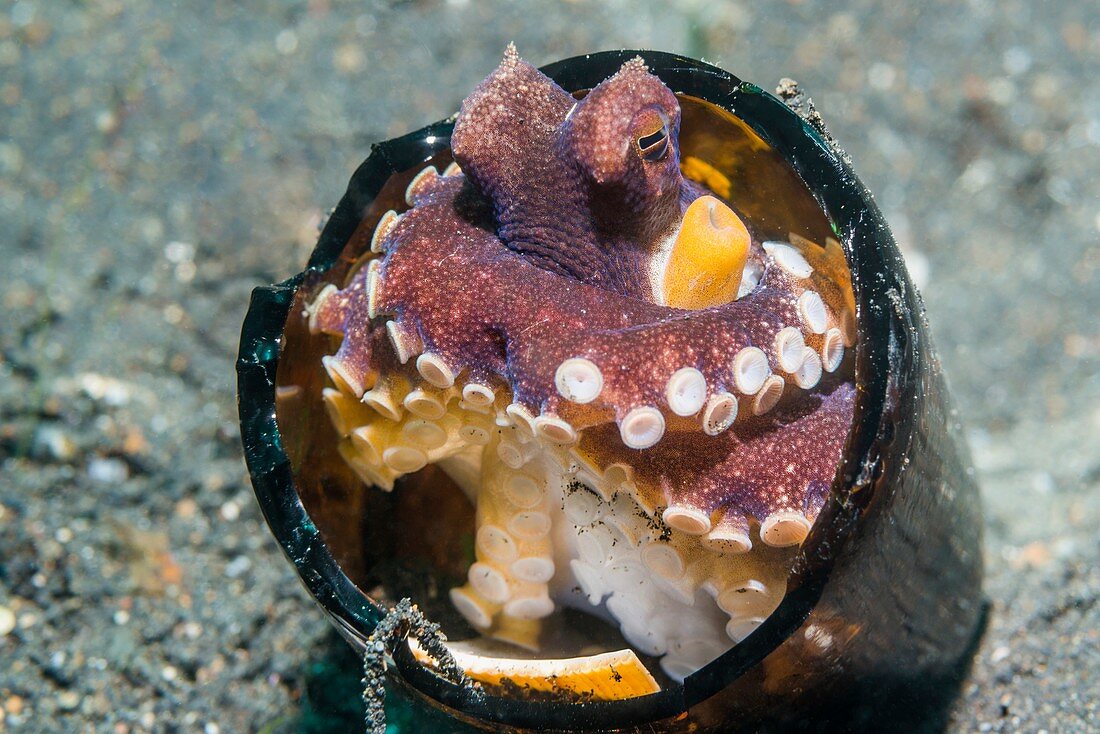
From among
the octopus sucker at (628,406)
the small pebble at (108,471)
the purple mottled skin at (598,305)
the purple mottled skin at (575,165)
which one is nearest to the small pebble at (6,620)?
the small pebble at (108,471)

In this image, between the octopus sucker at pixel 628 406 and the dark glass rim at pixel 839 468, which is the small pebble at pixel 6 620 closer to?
the octopus sucker at pixel 628 406

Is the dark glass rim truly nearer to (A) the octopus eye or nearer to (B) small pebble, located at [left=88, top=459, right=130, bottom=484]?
(A) the octopus eye

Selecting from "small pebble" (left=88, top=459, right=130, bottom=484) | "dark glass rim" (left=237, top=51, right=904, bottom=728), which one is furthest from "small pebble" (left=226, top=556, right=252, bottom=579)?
"dark glass rim" (left=237, top=51, right=904, bottom=728)

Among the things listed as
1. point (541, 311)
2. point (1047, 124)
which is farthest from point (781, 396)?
point (1047, 124)

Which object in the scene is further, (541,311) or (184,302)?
(184,302)

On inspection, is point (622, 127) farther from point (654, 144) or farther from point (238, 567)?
point (238, 567)

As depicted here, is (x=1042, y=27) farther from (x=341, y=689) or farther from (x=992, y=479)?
(x=341, y=689)

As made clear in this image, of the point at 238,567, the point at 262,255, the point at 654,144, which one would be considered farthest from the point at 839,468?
the point at 262,255
